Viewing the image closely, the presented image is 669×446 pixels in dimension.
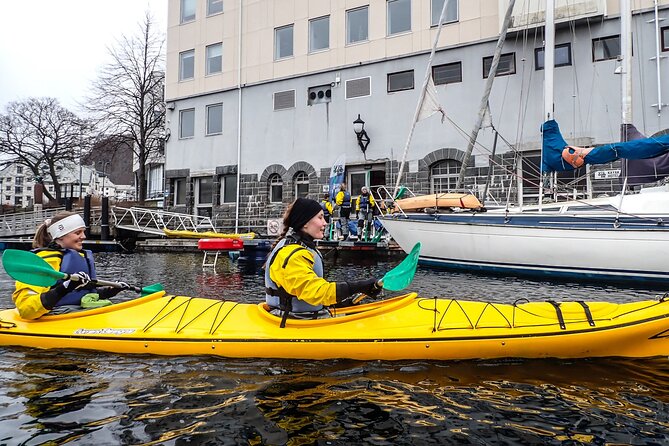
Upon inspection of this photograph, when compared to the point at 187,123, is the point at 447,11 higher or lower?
higher

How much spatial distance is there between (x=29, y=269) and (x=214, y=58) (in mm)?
20470

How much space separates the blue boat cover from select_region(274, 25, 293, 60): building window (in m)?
14.1

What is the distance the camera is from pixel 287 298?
15.5 feet

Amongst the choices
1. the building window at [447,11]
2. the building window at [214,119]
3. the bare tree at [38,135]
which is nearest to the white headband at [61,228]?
the building window at [447,11]

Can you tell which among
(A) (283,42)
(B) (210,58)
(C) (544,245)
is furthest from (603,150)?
(B) (210,58)

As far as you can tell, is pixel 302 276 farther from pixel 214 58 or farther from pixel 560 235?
pixel 214 58

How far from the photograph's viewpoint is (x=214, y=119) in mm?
23344

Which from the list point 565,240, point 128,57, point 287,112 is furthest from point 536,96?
point 128,57

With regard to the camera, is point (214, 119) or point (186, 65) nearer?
point (214, 119)

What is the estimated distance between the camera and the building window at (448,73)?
17.7 m

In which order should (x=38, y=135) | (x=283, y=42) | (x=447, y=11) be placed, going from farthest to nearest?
1. (x=38, y=135)
2. (x=283, y=42)
3. (x=447, y=11)

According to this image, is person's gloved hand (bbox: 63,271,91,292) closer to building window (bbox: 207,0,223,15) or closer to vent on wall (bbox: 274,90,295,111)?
vent on wall (bbox: 274,90,295,111)

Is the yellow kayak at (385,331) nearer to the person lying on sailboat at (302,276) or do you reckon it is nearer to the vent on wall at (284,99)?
the person lying on sailboat at (302,276)

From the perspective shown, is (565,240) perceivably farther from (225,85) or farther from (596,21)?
(225,85)
